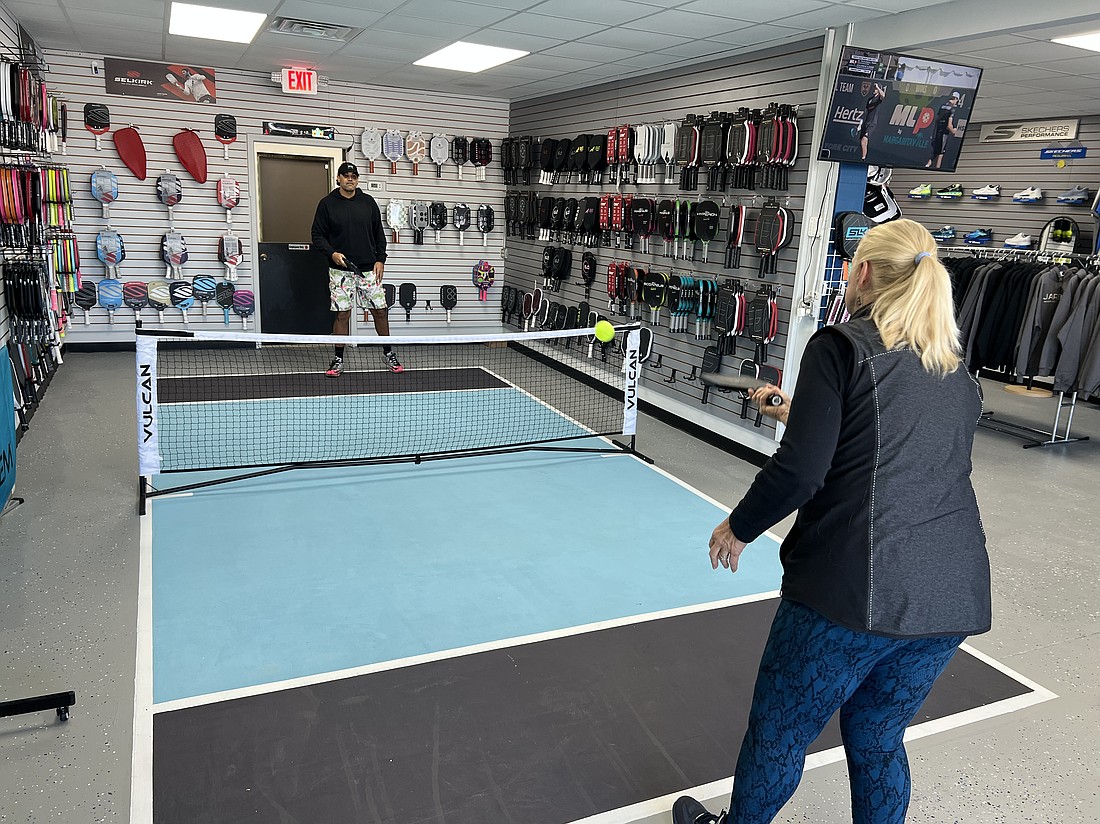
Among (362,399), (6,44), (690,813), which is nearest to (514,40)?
(362,399)

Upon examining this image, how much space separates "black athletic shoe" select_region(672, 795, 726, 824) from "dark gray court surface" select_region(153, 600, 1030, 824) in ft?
0.73

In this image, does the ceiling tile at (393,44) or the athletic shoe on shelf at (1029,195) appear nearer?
the ceiling tile at (393,44)

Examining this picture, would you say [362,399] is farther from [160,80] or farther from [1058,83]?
[1058,83]

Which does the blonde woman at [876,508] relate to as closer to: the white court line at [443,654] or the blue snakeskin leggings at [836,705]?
the blue snakeskin leggings at [836,705]

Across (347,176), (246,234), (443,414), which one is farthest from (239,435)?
(246,234)

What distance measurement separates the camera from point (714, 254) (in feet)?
21.6

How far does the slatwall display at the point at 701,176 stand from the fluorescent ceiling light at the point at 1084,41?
1.99 metres

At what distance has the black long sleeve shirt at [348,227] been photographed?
25.4 ft

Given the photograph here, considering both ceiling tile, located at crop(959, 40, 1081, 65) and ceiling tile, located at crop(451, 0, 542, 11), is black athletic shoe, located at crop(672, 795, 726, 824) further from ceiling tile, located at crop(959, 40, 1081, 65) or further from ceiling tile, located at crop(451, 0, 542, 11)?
ceiling tile, located at crop(959, 40, 1081, 65)

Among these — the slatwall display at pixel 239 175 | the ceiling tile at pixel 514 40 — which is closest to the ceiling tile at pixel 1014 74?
the ceiling tile at pixel 514 40

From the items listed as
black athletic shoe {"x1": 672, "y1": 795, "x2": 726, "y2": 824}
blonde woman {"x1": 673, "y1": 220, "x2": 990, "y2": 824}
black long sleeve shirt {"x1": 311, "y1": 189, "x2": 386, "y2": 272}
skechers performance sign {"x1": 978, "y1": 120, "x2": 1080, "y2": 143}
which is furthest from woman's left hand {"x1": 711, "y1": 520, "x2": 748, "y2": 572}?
skechers performance sign {"x1": 978, "y1": 120, "x2": 1080, "y2": 143}

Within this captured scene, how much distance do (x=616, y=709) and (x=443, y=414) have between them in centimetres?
421

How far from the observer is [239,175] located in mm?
8898

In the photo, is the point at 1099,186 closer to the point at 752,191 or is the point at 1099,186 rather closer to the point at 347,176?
the point at 752,191
